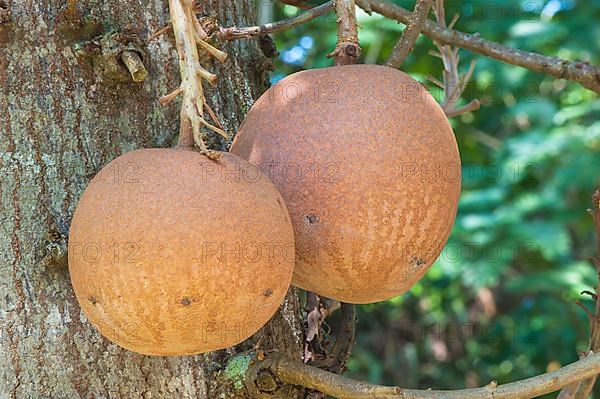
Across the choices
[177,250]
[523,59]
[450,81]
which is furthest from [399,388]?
[450,81]

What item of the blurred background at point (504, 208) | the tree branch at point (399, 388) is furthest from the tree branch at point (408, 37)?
the blurred background at point (504, 208)

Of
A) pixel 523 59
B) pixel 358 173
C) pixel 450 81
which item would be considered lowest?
pixel 450 81

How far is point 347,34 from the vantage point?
1.20 m

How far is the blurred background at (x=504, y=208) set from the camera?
317 centimetres

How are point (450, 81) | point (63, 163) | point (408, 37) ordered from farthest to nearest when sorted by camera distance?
1. point (450, 81)
2. point (408, 37)
3. point (63, 163)

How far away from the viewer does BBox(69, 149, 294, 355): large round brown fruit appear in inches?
35.1

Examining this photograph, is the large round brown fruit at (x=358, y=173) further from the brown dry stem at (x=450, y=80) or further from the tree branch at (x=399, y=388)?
Answer: the brown dry stem at (x=450, y=80)

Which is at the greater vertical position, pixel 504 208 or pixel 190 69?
pixel 190 69

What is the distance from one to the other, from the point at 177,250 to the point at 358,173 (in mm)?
273

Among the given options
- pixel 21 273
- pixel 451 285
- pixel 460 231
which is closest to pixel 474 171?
pixel 460 231

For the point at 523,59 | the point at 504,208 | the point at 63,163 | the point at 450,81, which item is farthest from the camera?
the point at 504,208

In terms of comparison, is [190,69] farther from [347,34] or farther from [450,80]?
[450,80]

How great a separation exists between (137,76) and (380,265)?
0.43 m

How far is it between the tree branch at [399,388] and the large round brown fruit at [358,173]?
0.41ft
